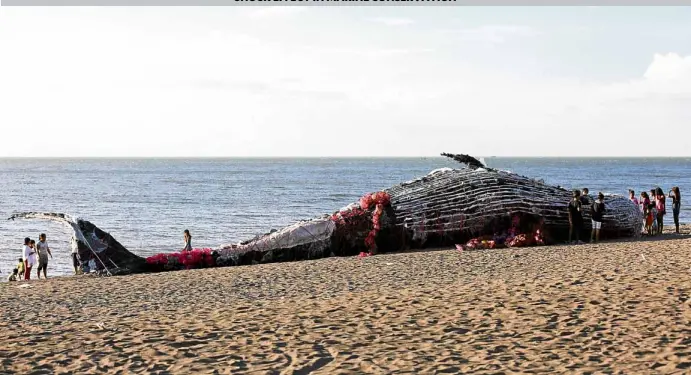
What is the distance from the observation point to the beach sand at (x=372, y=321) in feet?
28.0

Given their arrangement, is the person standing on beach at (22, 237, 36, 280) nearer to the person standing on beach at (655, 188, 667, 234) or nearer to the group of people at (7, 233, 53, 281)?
the group of people at (7, 233, 53, 281)

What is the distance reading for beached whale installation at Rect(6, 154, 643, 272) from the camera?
19.5 meters

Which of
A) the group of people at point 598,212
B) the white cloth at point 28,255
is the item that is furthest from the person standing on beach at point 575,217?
the white cloth at point 28,255

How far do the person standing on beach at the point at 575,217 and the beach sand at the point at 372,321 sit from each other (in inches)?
180

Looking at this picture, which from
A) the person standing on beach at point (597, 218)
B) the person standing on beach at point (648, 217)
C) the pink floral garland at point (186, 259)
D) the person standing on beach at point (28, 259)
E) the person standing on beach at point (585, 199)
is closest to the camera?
the pink floral garland at point (186, 259)

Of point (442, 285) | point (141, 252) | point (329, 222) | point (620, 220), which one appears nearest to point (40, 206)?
point (141, 252)

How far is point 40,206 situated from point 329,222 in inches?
1386

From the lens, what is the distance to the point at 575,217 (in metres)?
20.7

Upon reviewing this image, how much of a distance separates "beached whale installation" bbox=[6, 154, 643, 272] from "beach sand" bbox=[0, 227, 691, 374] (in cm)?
342

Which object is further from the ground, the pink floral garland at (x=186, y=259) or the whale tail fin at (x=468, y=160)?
the whale tail fin at (x=468, y=160)

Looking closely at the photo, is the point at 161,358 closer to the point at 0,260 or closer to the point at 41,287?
the point at 41,287

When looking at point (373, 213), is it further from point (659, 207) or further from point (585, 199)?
point (659, 207)

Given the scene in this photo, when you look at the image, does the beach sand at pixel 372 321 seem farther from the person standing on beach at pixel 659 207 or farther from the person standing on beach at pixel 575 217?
the person standing on beach at pixel 659 207

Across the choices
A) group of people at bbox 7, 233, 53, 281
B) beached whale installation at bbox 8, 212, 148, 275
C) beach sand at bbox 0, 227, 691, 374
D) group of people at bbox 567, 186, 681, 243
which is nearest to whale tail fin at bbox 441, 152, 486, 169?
group of people at bbox 567, 186, 681, 243
